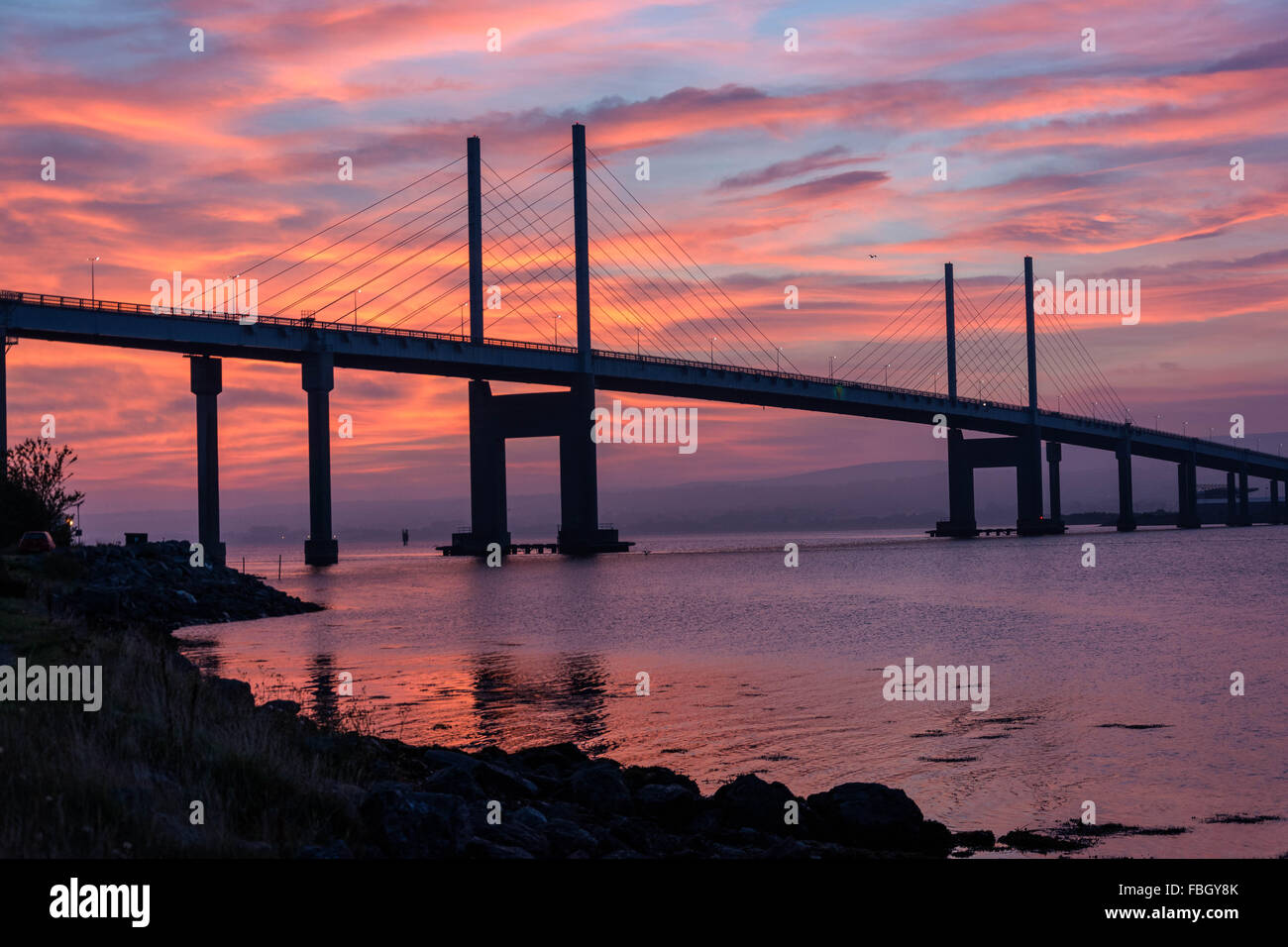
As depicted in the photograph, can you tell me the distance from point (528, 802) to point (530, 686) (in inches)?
580

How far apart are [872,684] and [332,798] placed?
1856cm

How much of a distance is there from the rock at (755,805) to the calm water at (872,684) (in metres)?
2.21

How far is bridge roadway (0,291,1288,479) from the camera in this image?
82.6 m

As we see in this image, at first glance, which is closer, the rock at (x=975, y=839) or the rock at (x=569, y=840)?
the rock at (x=569, y=840)

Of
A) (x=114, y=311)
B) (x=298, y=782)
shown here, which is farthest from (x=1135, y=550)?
(x=298, y=782)

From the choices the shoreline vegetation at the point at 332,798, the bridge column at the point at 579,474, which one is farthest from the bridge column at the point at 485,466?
the shoreline vegetation at the point at 332,798

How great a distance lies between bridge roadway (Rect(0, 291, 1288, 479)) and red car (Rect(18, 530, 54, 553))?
32810 mm

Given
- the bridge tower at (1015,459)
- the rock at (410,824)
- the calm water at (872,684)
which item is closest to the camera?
the rock at (410,824)

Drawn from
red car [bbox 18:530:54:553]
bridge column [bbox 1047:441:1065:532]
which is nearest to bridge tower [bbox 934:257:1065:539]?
bridge column [bbox 1047:441:1065:532]

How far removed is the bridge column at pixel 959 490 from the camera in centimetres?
16950

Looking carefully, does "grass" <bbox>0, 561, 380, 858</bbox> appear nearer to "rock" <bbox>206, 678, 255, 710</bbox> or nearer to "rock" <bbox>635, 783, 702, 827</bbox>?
"rock" <bbox>206, 678, 255, 710</bbox>

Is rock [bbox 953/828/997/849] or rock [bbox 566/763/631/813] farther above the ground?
rock [bbox 566/763/631/813]

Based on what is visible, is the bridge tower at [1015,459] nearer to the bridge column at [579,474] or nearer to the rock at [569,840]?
the bridge column at [579,474]
